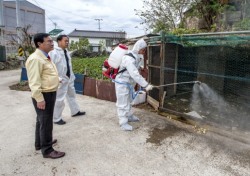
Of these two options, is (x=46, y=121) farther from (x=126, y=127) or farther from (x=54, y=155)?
(x=126, y=127)

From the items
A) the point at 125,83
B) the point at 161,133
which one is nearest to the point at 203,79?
the point at 161,133

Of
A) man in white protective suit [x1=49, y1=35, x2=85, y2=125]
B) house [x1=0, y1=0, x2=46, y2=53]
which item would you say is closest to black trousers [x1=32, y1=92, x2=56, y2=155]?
man in white protective suit [x1=49, y1=35, x2=85, y2=125]

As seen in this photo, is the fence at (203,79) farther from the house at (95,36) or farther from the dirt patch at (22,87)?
the house at (95,36)

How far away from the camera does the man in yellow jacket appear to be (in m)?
2.68

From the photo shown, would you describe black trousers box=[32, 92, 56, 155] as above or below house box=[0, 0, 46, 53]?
below

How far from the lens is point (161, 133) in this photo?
3922 mm

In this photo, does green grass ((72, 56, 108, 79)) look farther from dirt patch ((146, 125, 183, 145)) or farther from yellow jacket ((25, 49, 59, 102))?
yellow jacket ((25, 49, 59, 102))

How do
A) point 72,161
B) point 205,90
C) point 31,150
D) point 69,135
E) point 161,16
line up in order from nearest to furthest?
point 72,161 → point 31,150 → point 69,135 → point 205,90 → point 161,16

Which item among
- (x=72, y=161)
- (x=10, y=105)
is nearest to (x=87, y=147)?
(x=72, y=161)

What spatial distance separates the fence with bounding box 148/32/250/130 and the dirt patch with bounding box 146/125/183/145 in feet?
1.97

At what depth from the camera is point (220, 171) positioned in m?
2.76

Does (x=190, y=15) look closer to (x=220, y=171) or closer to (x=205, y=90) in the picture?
(x=205, y=90)

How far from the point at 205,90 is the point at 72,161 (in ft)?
12.4

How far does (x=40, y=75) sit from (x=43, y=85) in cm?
13
